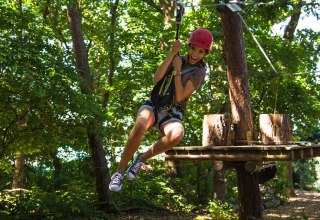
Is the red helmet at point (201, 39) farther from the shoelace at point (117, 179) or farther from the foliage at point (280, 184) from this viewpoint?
the foliage at point (280, 184)

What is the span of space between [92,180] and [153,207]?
1.79 m

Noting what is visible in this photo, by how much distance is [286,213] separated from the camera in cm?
1237

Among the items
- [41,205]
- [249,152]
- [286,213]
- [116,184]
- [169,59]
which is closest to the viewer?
[116,184]

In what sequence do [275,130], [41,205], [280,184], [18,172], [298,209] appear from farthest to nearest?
[280,184], [298,209], [18,172], [41,205], [275,130]

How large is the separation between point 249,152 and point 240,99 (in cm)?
152

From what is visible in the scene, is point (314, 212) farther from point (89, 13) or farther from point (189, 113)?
point (89, 13)

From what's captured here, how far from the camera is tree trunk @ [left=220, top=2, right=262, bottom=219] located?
714 cm

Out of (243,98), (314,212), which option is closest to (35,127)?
(243,98)

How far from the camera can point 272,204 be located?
45.2 ft

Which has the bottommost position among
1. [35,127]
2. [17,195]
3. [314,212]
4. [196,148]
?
[314,212]

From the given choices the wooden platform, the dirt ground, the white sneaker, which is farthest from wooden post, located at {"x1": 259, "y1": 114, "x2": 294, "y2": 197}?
the dirt ground

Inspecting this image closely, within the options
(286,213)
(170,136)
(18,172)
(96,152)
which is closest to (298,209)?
(286,213)

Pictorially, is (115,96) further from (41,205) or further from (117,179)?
(117,179)

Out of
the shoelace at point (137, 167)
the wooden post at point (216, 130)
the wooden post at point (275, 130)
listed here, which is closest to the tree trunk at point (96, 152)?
the wooden post at point (216, 130)
